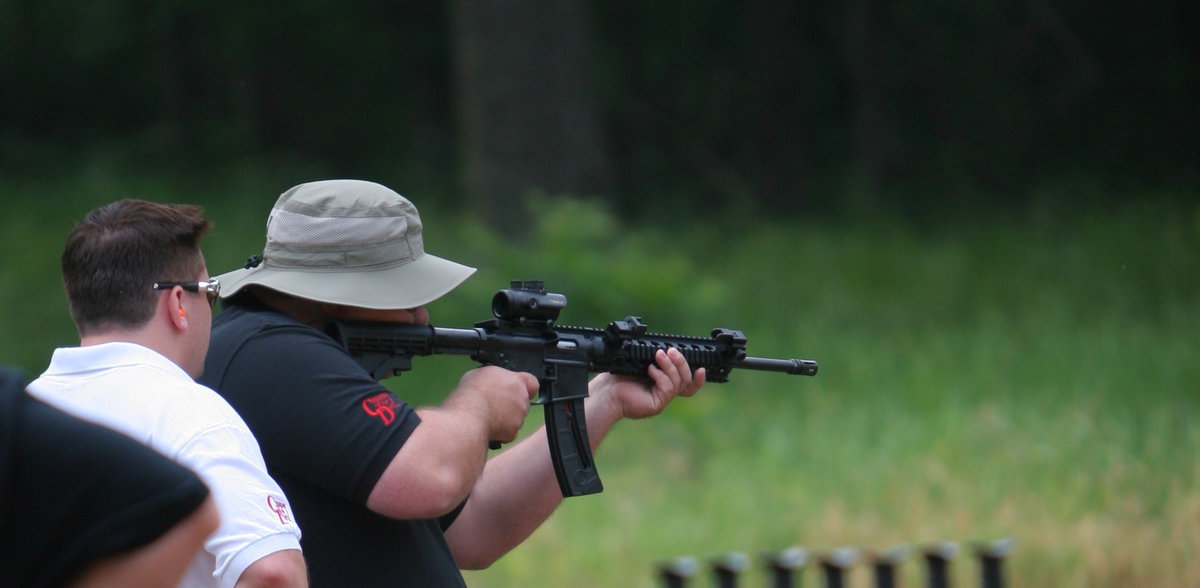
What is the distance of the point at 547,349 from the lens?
287 centimetres

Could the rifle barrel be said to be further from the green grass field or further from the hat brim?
the green grass field

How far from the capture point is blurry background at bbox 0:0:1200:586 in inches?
235

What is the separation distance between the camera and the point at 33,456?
1.38m

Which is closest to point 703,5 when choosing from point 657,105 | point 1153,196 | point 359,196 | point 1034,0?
point 657,105

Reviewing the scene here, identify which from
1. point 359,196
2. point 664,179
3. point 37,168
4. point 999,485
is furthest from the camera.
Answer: point 664,179

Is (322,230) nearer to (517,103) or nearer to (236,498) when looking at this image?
(236,498)

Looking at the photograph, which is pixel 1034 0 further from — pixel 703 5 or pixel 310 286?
pixel 310 286

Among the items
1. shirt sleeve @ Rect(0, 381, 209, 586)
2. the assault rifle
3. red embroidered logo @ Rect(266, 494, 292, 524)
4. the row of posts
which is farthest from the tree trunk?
shirt sleeve @ Rect(0, 381, 209, 586)

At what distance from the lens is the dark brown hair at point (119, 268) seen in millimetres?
2098

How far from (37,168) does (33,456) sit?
463 inches

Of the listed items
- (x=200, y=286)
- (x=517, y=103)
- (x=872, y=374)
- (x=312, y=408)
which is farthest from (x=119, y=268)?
(x=517, y=103)

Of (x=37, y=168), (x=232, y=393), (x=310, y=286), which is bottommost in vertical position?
(x=232, y=393)

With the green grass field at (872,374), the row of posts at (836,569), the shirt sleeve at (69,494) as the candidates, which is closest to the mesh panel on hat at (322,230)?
the shirt sleeve at (69,494)

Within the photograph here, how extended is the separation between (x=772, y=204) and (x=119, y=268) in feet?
37.4
